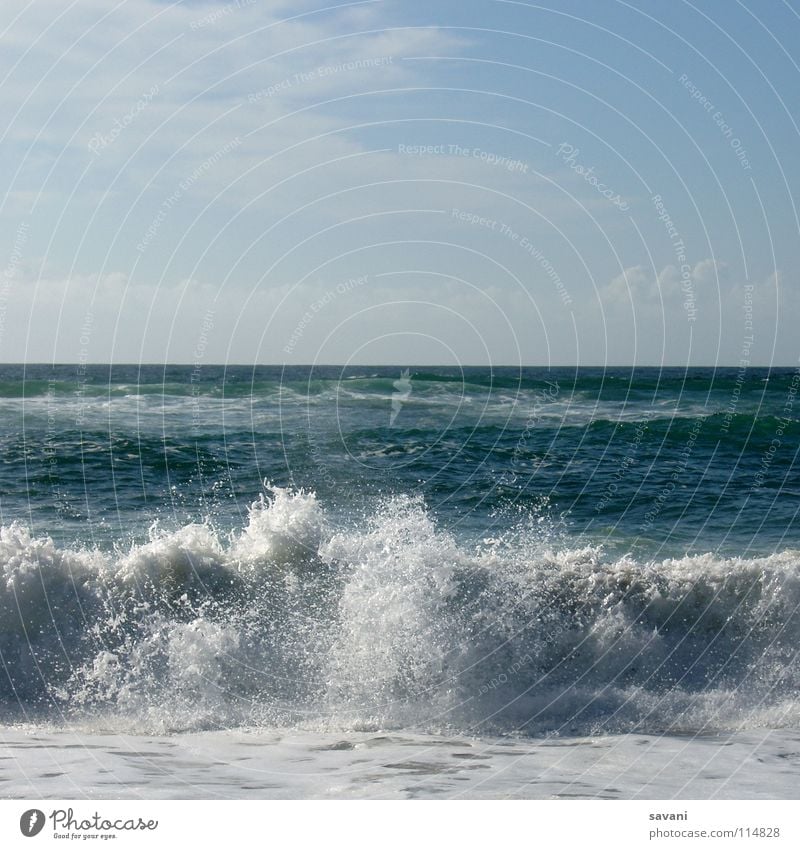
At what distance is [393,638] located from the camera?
989cm

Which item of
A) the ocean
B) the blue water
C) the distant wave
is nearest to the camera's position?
the ocean

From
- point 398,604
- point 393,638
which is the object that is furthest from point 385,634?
point 398,604

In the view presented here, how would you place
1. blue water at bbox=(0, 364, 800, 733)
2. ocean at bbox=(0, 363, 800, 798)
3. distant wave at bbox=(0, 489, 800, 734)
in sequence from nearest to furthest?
1. ocean at bbox=(0, 363, 800, 798)
2. distant wave at bbox=(0, 489, 800, 734)
3. blue water at bbox=(0, 364, 800, 733)

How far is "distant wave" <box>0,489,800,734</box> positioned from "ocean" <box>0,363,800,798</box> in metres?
0.03

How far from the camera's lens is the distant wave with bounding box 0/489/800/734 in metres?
9.19

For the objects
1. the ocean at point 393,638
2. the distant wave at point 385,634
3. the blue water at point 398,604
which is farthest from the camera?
the blue water at point 398,604

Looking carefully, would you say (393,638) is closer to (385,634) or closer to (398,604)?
(385,634)

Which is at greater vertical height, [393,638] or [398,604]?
[398,604]

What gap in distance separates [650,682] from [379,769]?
383cm

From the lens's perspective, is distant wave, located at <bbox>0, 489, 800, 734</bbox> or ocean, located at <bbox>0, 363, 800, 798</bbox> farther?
distant wave, located at <bbox>0, 489, 800, 734</bbox>

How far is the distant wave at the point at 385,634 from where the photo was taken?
9.19 m

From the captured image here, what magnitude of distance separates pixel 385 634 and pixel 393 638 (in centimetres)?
13

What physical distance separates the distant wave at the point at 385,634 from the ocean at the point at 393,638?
0.10 ft
